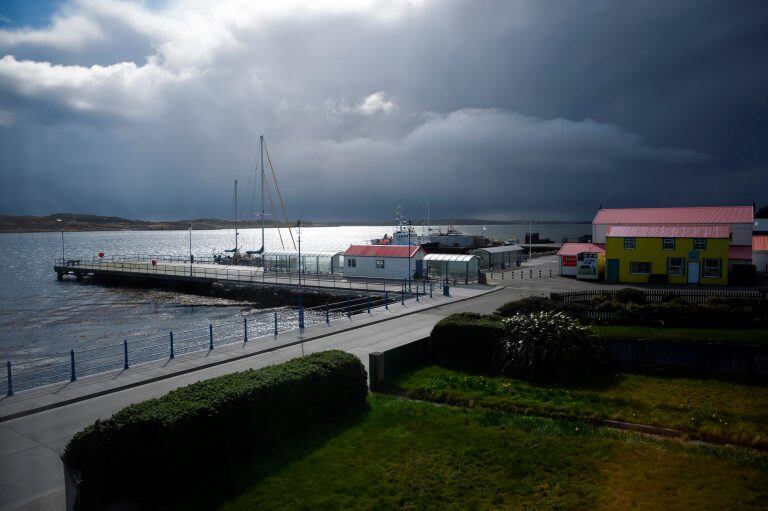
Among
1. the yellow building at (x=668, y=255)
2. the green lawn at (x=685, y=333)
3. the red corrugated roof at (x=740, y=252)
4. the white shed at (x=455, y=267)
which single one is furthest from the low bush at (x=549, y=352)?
the red corrugated roof at (x=740, y=252)

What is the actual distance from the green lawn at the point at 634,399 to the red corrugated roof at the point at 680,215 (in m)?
47.6

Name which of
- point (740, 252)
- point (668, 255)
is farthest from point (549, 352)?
point (740, 252)

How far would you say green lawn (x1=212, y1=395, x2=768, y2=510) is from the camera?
857 cm

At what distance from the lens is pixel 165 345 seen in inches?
1040

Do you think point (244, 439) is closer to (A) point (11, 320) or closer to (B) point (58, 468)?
(B) point (58, 468)

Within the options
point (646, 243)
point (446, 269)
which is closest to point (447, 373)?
point (446, 269)

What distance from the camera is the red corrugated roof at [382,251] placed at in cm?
4861

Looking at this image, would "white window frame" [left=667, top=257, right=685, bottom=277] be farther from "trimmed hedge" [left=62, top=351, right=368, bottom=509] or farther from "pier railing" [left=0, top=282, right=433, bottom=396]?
"trimmed hedge" [left=62, top=351, right=368, bottom=509]

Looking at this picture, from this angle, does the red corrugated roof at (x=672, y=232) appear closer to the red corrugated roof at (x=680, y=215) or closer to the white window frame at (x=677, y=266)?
the white window frame at (x=677, y=266)

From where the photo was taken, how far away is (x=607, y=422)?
39.4 feet

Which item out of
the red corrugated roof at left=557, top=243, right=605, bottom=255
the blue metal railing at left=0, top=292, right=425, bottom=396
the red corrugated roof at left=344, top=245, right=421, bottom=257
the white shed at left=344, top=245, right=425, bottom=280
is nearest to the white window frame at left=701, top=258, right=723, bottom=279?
the red corrugated roof at left=557, top=243, right=605, bottom=255

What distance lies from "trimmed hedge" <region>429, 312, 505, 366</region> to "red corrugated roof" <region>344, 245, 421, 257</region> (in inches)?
1166

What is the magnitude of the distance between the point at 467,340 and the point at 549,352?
9.60 ft

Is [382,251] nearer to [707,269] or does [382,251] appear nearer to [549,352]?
[707,269]
